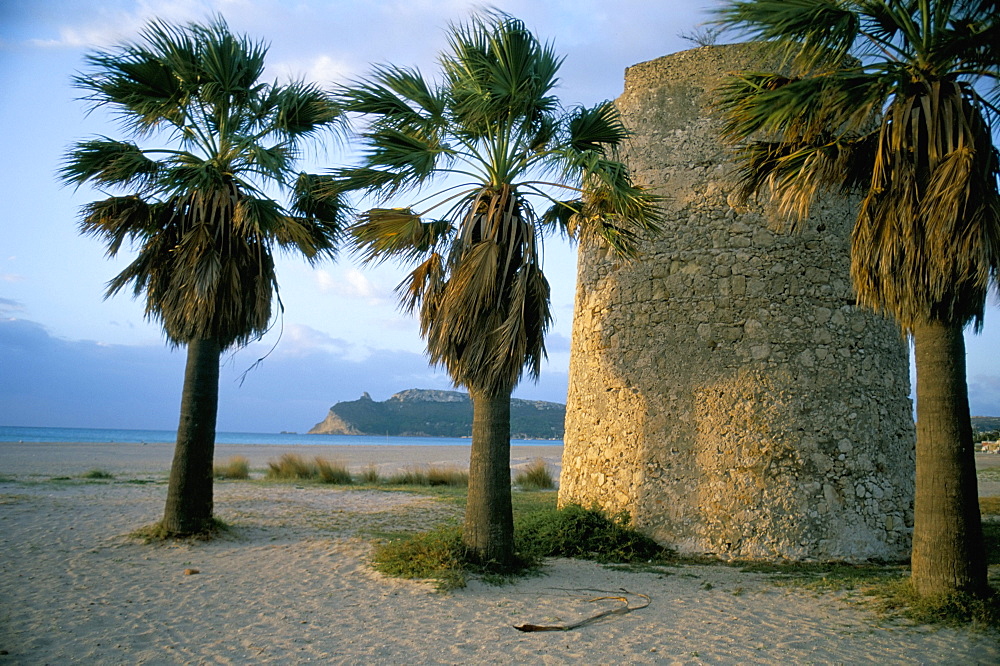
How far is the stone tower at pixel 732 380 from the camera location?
830 cm

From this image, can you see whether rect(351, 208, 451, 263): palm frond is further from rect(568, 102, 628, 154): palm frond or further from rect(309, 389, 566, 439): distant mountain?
rect(309, 389, 566, 439): distant mountain

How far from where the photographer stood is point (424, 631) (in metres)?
5.58

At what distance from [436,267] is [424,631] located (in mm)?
3966

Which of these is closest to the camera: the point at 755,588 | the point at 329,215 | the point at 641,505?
the point at 755,588

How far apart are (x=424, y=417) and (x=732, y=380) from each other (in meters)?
116

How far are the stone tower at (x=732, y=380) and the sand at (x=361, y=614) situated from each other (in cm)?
105

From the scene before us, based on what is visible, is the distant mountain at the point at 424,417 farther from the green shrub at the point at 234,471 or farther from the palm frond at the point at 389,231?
the palm frond at the point at 389,231

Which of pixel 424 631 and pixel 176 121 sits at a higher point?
pixel 176 121

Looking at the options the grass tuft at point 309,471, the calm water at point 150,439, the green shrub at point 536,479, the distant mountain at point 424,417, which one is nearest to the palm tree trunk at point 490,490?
the green shrub at point 536,479

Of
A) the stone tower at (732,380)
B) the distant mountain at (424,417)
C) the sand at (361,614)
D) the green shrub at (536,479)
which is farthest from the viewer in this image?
the distant mountain at (424,417)

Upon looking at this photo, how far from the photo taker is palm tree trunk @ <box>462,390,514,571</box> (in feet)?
24.5

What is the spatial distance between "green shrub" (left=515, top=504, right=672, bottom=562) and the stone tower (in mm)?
188

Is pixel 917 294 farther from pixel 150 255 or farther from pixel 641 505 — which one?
pixel 150 255

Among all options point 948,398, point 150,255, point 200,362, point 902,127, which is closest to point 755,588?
point 948,398
